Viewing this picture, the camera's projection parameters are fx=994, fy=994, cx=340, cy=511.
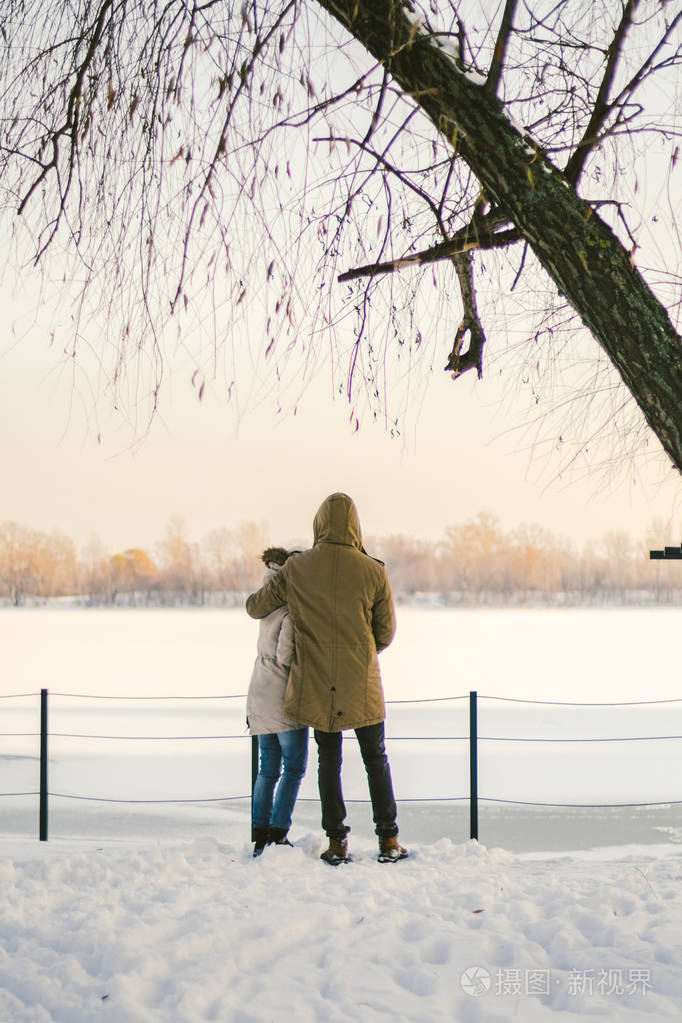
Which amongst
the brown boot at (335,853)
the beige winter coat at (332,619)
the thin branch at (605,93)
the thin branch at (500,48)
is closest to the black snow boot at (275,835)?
the brown boot at (335,853)

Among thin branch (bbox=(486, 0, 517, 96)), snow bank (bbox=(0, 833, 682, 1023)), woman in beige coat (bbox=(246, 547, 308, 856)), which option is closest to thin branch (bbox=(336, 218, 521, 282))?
thin branch (bbox=(486, 0, 517, 96))

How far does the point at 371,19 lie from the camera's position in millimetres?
2791

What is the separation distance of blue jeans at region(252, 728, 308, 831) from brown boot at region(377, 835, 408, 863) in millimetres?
393

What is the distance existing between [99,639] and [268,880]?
30.0 meters

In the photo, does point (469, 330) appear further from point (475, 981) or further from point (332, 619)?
point (475, 981)

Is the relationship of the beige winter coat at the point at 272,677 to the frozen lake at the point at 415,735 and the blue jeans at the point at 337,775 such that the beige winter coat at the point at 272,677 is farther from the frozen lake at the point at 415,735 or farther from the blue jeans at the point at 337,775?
the frozen lake at the point at 415,735

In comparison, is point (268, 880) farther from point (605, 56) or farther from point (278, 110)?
point (605, 56)

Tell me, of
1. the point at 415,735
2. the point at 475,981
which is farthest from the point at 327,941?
the point at 415,735

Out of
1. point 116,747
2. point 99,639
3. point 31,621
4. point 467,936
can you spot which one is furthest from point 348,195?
point 31,621

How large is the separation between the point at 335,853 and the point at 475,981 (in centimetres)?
126

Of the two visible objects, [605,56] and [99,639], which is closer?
[605,56]

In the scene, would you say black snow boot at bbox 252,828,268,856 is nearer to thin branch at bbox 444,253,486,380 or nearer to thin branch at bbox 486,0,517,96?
thin branch at bbox 444,253,486,380

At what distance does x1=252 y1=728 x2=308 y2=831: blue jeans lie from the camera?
395 cm

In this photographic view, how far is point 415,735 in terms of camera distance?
11.8m
